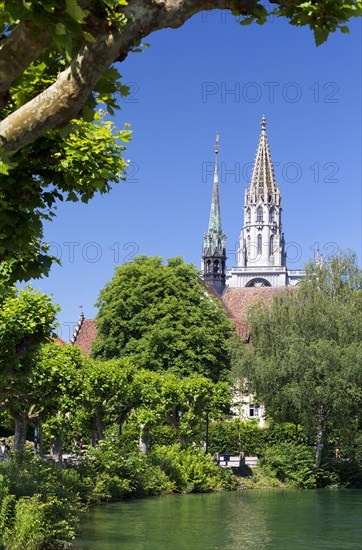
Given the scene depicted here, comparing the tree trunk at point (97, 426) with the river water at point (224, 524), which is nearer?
the river water at point (224, 524)

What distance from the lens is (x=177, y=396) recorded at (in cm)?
4344

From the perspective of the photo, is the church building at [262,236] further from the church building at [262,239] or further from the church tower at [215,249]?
the church tower at [215,249]

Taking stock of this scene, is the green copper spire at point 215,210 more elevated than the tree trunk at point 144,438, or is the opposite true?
the green copper spire at point 215,210

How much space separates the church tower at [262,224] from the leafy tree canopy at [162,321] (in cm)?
12293

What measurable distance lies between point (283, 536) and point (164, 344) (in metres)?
26.4

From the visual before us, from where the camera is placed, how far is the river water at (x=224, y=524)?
24.2 metres

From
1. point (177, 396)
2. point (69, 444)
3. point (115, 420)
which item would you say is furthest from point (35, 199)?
point (69, 444)

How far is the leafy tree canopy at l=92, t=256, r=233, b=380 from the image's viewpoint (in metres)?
52.1

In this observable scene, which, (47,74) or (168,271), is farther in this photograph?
(168,271)

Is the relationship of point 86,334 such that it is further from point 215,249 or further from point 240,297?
point 215,249

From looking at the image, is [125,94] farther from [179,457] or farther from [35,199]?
[179,457]

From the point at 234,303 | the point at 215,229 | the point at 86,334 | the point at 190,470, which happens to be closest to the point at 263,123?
the point at 215,229

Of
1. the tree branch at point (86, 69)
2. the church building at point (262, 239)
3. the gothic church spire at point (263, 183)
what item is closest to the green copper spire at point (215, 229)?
the church building at point (262, 239)

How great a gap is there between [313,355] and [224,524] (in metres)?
17.4
